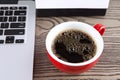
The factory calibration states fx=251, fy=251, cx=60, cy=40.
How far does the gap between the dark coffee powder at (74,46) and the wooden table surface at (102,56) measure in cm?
5

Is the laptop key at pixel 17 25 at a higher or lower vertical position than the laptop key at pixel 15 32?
higher

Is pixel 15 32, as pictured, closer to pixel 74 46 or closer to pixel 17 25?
pixel 17 25

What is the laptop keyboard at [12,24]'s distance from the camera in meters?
0.46

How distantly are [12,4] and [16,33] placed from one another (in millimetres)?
84

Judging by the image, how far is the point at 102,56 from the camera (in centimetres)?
47

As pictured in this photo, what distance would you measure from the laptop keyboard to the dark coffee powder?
8 cm

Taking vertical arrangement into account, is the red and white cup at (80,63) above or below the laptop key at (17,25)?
below

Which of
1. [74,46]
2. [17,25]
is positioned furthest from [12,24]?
[74,46]

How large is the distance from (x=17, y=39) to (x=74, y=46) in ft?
0.36

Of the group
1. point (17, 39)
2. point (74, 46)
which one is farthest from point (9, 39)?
point (74, 46)

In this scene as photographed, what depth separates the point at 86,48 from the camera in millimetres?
420

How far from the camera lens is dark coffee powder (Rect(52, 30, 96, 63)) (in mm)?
408

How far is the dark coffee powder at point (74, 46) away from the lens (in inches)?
16.1

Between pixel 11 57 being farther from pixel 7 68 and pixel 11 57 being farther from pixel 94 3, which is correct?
pixel 94 3
